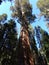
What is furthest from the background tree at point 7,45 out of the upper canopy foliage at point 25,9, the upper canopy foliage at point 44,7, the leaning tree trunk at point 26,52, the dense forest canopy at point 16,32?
the leaning tree trunk at point 26,52

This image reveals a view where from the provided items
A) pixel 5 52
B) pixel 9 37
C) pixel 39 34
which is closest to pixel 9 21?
pixel 9 37

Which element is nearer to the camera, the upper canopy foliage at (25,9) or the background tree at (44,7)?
the upper canopy foliage at (25,9)

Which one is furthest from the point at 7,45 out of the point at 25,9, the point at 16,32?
the point at 25,9

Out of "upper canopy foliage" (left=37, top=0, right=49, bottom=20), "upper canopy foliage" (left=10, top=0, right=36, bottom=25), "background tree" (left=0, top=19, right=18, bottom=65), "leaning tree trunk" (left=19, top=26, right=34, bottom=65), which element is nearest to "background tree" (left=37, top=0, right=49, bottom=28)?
"upper canopy foliage" (left=37, top=0, right=49, bottom=20)

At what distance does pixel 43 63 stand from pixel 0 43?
6116 mm

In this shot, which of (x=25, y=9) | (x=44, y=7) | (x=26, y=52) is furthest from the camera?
(x=44, y=7)

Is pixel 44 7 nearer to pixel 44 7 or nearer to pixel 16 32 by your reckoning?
pixel 44 7

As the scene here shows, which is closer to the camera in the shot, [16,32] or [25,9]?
[16,32]

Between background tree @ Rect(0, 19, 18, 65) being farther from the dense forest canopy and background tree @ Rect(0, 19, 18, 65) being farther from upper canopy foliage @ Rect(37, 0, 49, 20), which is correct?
upper canopy foliage @ Rect(37, 0, 49, 20)

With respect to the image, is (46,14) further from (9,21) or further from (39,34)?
(9,21)

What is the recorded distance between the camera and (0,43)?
18.2m

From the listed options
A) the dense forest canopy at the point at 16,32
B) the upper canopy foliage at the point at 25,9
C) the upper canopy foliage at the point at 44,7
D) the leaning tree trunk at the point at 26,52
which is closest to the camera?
the leaning tree trunk at the point at 26,52

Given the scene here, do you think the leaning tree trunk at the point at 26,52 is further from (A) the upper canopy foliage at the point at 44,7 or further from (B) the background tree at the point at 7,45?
(A) the upper canopy foliage at the point at 44,7

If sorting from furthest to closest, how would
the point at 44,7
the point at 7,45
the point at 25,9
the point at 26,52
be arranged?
the point at 44,7
the point at 25,9
the point at 7,45
the point at 26,52
